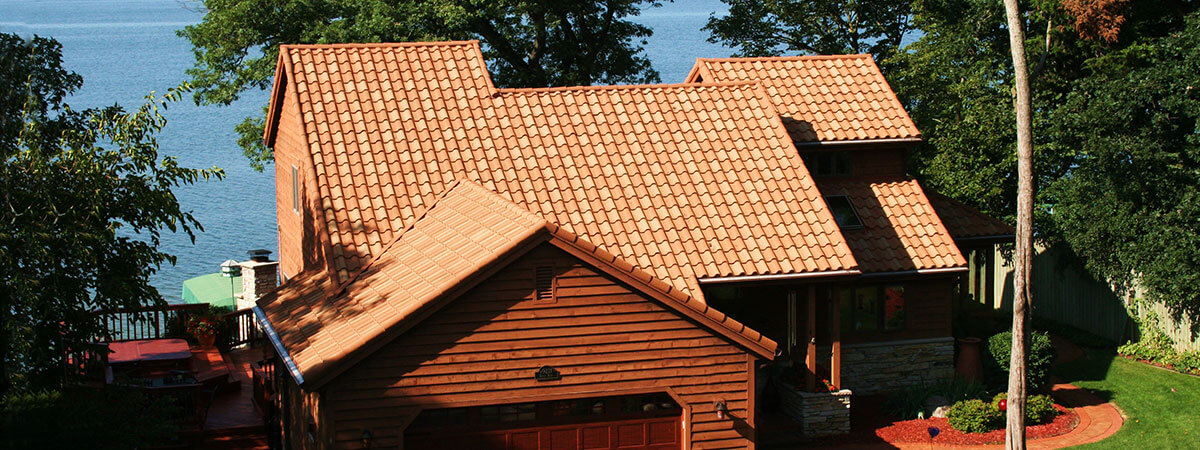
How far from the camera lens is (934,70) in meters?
33.1

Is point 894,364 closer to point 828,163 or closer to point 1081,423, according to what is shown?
point 1081,423

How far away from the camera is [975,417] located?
21.2 meters

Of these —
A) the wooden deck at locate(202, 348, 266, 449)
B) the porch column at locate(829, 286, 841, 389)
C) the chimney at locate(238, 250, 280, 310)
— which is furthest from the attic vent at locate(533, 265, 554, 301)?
the chimney at locate(238, 250, 280, 310)

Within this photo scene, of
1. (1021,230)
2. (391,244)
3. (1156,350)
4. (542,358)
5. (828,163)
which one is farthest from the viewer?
(1156,350)

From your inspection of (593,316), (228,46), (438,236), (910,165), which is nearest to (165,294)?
(228,46)

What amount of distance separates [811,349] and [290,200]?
434 inches

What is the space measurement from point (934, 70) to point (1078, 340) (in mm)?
8488

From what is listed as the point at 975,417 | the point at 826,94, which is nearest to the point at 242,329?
the point at 826,94

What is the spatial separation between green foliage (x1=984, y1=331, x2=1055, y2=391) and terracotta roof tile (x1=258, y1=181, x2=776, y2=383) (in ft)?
27.4

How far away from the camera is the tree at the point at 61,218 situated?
50.4 ft

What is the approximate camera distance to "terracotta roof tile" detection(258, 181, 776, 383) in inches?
615

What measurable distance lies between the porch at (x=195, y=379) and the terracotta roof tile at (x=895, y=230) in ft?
36.3

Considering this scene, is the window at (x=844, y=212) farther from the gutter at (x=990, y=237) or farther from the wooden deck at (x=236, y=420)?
the wooden deck at (x=236, y=420)

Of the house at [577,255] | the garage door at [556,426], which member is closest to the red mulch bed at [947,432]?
the house at [577,255]
